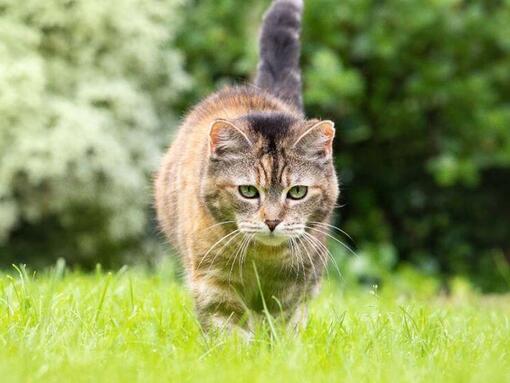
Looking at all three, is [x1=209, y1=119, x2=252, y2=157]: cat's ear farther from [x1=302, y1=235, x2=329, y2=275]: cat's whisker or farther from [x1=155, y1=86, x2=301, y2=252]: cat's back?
[x1=302, y1=235, x2=329, y2=275]: cat's whisker

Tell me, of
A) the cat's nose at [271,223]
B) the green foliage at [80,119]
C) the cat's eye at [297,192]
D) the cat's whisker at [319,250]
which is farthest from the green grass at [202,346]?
the green foliage at [80,119]

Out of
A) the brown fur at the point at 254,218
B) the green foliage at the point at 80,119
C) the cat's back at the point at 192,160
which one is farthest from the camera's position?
the green foliage at the point at 80,119

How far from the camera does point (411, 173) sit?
7.84 meters

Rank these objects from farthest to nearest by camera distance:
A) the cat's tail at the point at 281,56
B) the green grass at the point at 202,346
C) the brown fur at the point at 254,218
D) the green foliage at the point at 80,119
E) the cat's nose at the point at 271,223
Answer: the green foliage at the point at 80,119 < the cat's tail at the point at 281,56 < the brown fur at the point at 254,218 < the cat's nose at the point at 271,223 < the green grass at the point at 202,346

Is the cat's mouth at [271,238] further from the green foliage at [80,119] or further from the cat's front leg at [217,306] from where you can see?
the green foliage at [80,119]

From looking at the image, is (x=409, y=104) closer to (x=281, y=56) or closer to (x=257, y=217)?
(x=281, y=56)

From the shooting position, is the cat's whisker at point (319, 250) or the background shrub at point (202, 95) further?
the background shrub at point (202, 95)

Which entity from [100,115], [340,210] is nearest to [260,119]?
[100,115]

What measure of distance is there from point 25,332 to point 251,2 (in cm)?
501

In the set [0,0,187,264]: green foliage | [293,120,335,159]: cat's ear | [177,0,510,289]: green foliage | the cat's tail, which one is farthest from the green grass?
[177,0,510,289]: green foliage

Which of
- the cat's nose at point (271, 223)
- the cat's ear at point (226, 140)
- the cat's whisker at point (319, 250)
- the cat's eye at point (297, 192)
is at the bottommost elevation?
the cat's whisker at point (319, 250)

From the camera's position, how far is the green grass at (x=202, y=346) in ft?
7.72

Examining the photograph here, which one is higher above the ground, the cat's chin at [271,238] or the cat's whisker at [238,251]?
→ the cat's chin at [271,238]

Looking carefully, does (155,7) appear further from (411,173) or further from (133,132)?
(411,173)
